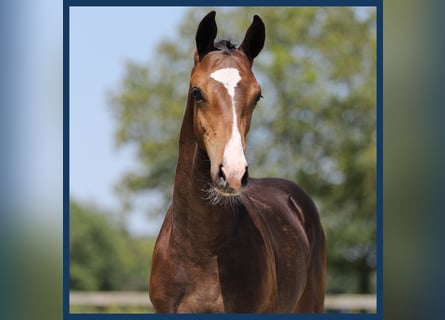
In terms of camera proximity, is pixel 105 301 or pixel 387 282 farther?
pixel 105 301

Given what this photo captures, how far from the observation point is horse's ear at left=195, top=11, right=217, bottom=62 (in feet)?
12.9

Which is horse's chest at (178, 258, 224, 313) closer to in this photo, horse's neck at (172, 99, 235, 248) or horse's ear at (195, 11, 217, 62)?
horse's neck at (172, 99, 235, 248)

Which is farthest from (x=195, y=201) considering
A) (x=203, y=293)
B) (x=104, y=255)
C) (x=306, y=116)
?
(x=104, y=255)

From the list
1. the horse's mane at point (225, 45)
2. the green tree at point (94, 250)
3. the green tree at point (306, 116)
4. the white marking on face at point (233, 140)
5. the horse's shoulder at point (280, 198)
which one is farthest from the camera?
the green tree at point (94, 250)

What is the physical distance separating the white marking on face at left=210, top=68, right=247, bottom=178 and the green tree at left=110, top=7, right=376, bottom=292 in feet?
31.3

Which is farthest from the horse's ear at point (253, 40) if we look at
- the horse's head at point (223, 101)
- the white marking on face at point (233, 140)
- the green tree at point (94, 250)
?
the green tree at point (94, 250)

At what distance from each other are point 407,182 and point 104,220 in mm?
12831

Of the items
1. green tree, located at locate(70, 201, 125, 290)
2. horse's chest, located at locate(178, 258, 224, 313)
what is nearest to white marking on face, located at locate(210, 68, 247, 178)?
horse's chest, located at locate(178, 258, 224, 313)

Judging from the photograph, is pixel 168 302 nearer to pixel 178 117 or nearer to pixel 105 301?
pixel 105 301

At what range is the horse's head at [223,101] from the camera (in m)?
3.49

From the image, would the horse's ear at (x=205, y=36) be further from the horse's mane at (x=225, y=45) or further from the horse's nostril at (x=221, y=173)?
the horse's nostril at (x=221, y=173)

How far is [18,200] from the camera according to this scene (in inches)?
106

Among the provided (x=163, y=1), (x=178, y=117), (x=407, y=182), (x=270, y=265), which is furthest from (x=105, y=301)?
(x=407, y=182)

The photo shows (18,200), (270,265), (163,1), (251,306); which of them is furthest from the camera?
(270,265)
